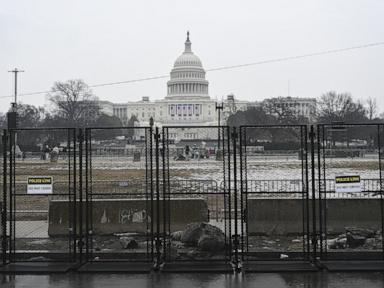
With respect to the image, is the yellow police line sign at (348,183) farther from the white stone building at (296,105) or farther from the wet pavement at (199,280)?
the white stone building at (296,105)

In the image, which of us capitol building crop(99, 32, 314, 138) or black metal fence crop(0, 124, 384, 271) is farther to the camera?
us capitol building crop(99, 32, 314, 138)

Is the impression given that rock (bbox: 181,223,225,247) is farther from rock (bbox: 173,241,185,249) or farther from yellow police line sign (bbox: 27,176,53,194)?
yellow police line sign (bbox: 27,176,53,194)

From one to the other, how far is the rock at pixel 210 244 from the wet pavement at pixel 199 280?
4.78 ft

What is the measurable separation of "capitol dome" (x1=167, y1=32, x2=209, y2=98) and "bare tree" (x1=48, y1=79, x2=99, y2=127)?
163ft

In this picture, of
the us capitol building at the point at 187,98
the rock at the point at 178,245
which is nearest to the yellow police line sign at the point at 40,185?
the rock at the point at 178,245

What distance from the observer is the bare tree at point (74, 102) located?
343ft

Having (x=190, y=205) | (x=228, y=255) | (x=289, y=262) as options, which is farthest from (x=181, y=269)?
(x=190, y=205)

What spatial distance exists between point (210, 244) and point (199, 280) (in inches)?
72.2

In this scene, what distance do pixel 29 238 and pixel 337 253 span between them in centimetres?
713

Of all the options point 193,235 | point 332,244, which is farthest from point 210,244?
point 332,244

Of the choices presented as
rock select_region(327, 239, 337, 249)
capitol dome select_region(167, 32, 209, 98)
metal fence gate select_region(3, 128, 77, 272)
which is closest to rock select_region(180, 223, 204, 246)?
metal fence gate select_region(3, 128, 77, 272)

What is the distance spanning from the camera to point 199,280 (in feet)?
29.7

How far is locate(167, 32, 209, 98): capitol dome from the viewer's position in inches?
6137

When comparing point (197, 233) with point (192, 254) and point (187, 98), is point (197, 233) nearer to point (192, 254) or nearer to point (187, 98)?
point (192, 254)
